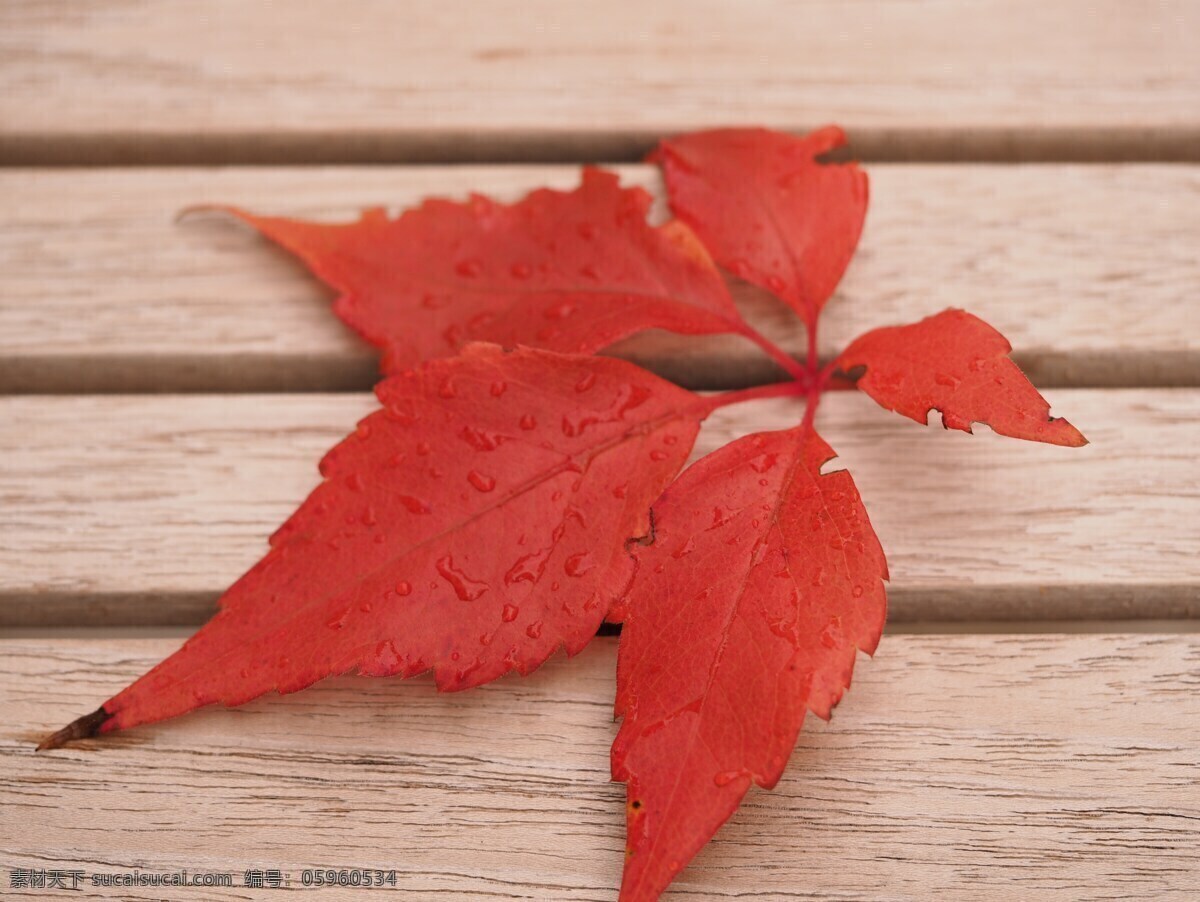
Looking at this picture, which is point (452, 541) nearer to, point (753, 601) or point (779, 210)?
point (753, 601)

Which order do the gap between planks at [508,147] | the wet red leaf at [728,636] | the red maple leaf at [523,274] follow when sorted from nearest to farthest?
1. the wet red leaf at [728,636]
2. the red maple leaf at [523,274]
3. the gap between planks at [508,147]

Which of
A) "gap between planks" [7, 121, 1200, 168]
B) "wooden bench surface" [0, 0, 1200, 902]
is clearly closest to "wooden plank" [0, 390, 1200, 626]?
"wooden bench surface" [0, 0, 1200, 902]

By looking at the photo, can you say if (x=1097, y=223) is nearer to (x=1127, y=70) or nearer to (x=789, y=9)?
(x=1127, y=70)

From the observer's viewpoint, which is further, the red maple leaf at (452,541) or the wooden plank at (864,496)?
the wooden plank at (864,496)

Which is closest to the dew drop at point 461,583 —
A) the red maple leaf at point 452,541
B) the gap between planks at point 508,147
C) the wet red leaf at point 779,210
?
the red maple leaf at point 452,541

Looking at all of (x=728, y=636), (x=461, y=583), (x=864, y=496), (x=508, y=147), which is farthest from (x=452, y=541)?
(x=508, y=147)

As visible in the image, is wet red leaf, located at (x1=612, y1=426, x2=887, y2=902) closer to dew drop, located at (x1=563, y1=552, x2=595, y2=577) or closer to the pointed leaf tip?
dew drop, located at (x1=563, y1=552, x2=595, y2=577)

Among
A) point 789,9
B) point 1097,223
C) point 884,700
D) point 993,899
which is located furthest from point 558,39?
point 993,899

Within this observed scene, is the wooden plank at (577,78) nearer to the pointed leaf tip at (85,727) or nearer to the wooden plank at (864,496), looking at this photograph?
the wooden plank at (864,496)
